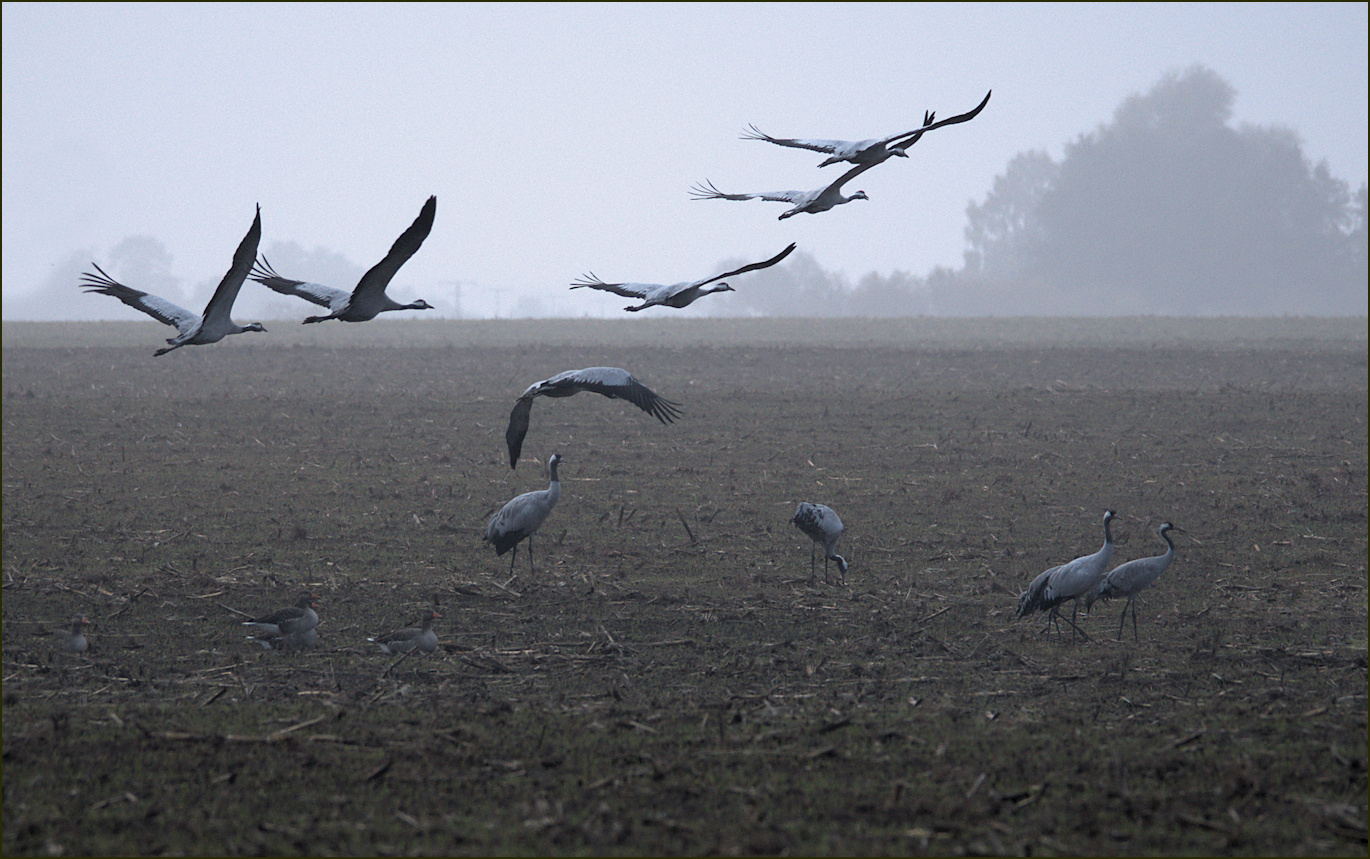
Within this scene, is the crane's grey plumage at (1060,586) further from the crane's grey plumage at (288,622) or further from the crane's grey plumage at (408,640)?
the crane's grey plumage at (288,622)

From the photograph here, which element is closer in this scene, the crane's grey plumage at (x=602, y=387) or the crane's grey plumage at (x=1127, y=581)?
the crane's grey plumage at (x=1127, y=581)

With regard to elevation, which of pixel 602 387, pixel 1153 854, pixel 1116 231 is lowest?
pixel 1153 854

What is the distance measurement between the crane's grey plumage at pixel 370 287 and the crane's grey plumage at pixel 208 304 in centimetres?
54

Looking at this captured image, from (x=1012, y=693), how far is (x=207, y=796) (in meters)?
5.61

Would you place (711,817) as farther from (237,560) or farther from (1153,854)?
(237,560)

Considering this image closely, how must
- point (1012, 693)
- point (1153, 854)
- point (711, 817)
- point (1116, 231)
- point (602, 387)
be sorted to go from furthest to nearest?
point (1116, 231) < point (602, 387) < point (1012, 693) < point (711, 817) < point (1153, 854)

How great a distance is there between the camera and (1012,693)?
8.76 metres

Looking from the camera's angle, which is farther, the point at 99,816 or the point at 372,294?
the point at 372,294

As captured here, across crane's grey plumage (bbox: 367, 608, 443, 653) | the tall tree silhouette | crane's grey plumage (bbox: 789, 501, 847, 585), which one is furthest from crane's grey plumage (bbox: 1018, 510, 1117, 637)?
the tall tree silhouette

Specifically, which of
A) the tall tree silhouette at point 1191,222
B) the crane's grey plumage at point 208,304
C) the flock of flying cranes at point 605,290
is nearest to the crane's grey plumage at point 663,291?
the flock of flying cranes at point 605,290

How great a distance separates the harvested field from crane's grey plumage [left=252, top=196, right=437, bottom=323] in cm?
280

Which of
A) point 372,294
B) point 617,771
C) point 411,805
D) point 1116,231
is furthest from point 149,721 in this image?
point 1116,231

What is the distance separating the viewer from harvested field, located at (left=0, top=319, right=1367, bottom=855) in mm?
6512

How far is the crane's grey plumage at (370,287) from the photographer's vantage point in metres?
8.69
